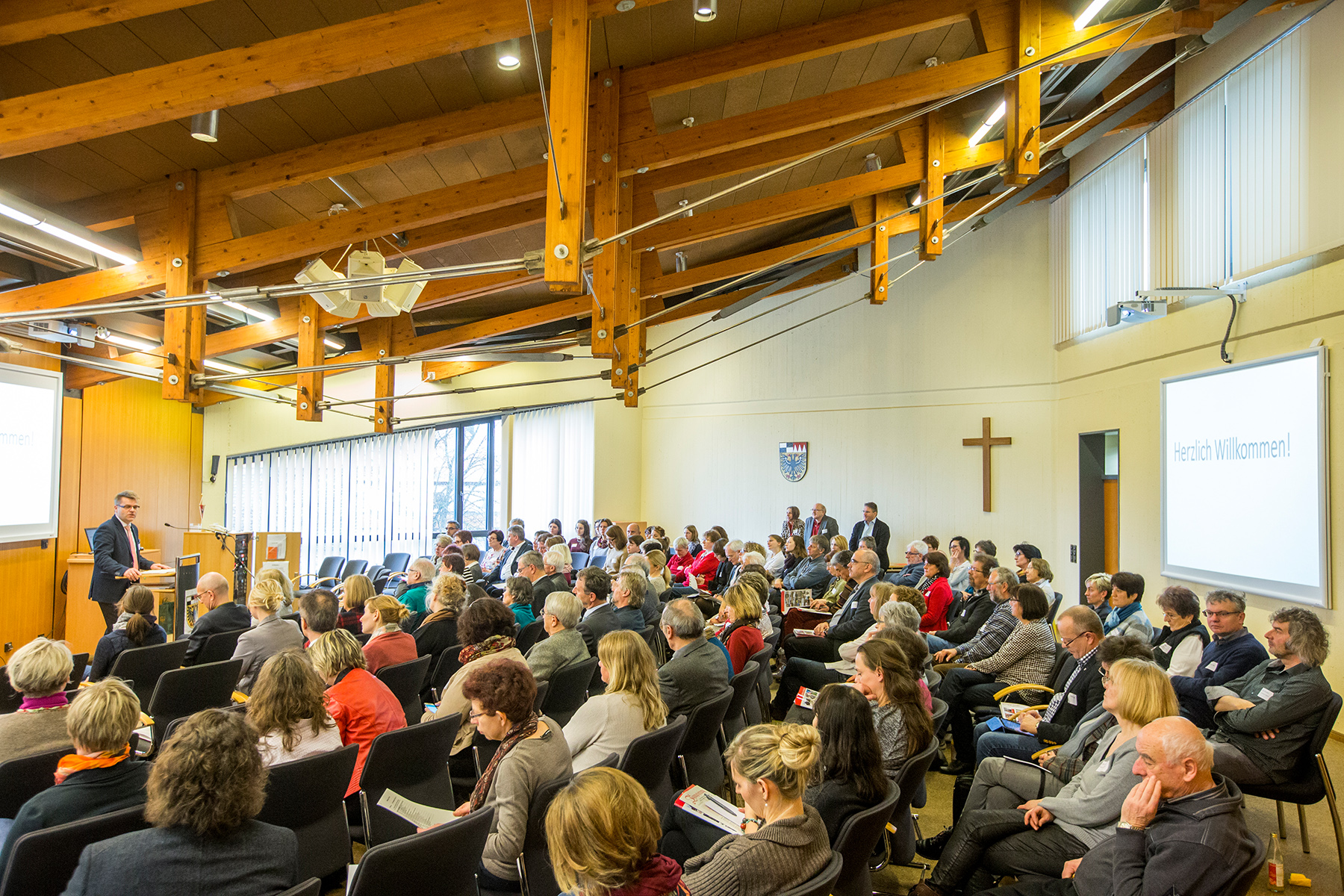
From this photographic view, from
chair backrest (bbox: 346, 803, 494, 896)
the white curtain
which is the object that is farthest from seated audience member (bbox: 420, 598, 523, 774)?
the white curtain

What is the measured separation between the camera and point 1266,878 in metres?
3.28

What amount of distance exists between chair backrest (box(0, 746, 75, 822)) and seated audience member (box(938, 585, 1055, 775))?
4.06 meters

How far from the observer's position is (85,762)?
221 cm

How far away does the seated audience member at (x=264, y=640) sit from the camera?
4211mm

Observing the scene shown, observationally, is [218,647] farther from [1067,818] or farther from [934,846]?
[1067,818]

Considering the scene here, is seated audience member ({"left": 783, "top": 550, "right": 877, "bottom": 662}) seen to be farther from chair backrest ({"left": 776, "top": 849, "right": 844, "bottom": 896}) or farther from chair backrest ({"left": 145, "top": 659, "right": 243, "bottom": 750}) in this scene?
chair backrest ({"left": 776, "top": 849, "right": 844, "bottom": 896})

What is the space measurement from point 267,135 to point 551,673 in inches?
161

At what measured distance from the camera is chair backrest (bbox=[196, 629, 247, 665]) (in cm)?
462

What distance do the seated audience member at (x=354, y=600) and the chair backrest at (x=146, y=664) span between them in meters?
0.94

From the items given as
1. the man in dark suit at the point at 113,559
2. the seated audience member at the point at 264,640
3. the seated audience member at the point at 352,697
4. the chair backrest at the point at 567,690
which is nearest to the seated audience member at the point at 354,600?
the seated audience member at the point at 264,640

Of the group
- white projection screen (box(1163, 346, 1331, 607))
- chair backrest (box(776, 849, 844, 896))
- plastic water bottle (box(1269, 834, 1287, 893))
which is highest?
white projection screen (box(1163, 346, 1331, 607))

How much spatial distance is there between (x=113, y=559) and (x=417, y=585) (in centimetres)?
307

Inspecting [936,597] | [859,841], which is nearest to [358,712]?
[859,841]

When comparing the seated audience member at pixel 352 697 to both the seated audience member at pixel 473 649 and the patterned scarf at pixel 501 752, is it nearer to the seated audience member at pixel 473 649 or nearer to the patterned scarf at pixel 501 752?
the seated audience member at pixel 473 649
